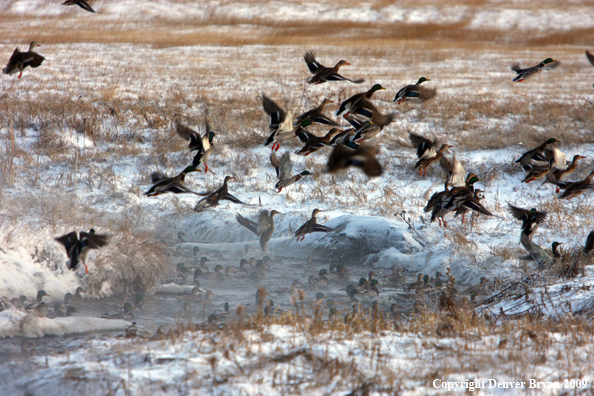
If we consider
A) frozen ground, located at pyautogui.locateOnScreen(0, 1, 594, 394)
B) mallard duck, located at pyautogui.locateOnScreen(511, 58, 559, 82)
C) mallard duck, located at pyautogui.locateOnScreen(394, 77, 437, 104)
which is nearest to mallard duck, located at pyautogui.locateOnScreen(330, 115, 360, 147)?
mallard duck, located at pyautogui.locateOnScreen(394, 77, 437, 104)

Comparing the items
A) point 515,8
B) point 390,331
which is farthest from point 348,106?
point 515,8

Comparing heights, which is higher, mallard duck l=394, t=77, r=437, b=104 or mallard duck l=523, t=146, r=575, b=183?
mallard duck l=394, t=77, r=437, b=104

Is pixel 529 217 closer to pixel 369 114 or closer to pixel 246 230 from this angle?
pixel 369 114

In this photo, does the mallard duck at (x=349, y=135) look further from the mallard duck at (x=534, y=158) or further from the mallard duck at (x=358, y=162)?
the mallard duck at (x=534, y=158)

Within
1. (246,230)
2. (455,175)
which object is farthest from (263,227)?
(455,175)

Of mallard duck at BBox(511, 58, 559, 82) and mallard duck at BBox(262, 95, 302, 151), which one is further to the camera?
mallard duck at BBox(511, 58, 559, 82)

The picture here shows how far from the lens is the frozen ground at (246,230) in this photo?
150 inches

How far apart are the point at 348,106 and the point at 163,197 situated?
514 cm

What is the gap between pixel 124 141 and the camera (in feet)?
35.6

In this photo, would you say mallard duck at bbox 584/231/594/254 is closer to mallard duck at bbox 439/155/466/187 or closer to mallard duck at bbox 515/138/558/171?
mallard duck at bbox 515/138/558/171

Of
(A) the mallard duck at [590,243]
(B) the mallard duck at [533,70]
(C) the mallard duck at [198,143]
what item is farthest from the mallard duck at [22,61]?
(A) the mallard duck at [590,243]

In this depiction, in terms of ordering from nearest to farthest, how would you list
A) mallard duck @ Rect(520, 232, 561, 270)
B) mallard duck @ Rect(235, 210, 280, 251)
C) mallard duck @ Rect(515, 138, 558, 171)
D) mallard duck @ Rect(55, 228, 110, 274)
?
1. mallard duck @ Rect(55, 228, 110, 274)
2. mallard duck @ Rect(520, 232, 561, 270)
3. mallard duck @ Rect(515, 138, 558, 171)
4. mallard duck @ Rect(235, 210, 280, 251)

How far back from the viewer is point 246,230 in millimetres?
8320

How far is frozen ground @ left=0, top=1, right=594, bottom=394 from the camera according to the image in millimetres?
3820
